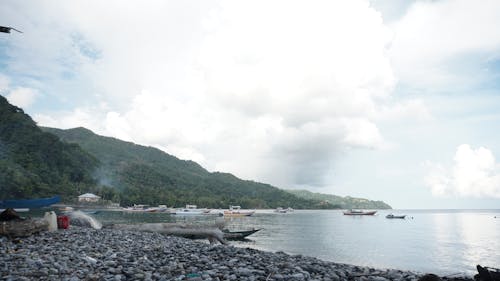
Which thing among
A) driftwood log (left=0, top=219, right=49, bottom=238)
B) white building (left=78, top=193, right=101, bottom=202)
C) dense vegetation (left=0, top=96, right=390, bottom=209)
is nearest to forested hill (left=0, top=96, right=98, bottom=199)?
dense vegetation (left=0, top=96, right=390, bottom=209)

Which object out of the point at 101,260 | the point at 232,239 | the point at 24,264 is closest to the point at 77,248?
the point at 101,260

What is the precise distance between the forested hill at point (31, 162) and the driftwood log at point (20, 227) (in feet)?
314

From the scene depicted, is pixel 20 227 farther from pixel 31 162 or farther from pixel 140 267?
pixel 31 162

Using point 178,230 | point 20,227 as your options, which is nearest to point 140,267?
point 20,227

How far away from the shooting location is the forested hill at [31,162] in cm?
9812

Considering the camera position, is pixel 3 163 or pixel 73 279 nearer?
pixel 73 279

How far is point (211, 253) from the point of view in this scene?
1314cm

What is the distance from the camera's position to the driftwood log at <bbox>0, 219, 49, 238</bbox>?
14.1 m

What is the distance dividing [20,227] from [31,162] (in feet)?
409

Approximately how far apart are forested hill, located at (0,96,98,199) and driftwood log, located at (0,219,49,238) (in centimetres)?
9562

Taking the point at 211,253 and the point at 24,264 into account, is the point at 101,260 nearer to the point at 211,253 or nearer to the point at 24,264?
the point at 24,264

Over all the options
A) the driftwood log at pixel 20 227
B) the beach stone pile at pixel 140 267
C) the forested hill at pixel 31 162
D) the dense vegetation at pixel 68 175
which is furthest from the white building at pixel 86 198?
the beach stone pile at pixel 140 267

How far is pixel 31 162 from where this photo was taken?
119562 millimetres

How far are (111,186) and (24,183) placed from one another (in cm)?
6339
